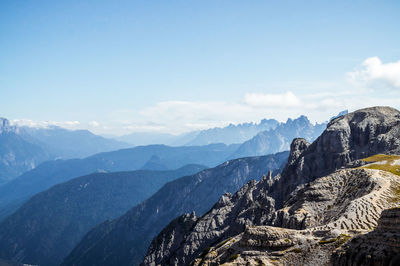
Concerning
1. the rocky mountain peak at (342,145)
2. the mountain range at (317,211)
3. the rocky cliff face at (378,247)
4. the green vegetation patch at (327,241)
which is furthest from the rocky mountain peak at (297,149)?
the rocky cliff face at (378,247)

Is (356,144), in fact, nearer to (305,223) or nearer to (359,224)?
(305,223)

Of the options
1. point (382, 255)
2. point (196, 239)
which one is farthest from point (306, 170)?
point (382, 255)

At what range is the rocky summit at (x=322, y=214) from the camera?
49688 millimetres

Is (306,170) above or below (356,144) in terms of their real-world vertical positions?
below

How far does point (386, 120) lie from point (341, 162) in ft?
93.6

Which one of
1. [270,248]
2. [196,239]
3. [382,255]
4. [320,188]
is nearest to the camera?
[382,255]

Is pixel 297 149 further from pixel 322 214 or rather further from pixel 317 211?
pixel 322 214

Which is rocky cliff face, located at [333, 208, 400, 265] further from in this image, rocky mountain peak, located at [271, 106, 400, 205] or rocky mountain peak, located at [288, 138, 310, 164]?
rocky mountain peak, located at [288, 138, 310, 164]

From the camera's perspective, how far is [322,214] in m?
76.5

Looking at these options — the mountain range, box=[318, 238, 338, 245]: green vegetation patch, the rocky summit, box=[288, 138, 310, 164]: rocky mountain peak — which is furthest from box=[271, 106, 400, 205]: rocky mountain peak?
box=[318, 238, 338, 245]: green vegetation patch

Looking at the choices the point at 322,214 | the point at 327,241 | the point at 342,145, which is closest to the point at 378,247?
the point at 327,241

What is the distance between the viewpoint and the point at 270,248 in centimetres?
5806

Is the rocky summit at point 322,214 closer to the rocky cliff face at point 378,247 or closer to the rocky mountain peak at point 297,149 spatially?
the rocky mountain peak at point 297,149

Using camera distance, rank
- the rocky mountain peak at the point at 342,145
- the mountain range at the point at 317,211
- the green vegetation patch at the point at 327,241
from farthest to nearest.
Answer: the rocky mountain peak at the point at 342,145
the mountain range at the point at 317,211
the green vegetation patch at the point at 327,241
